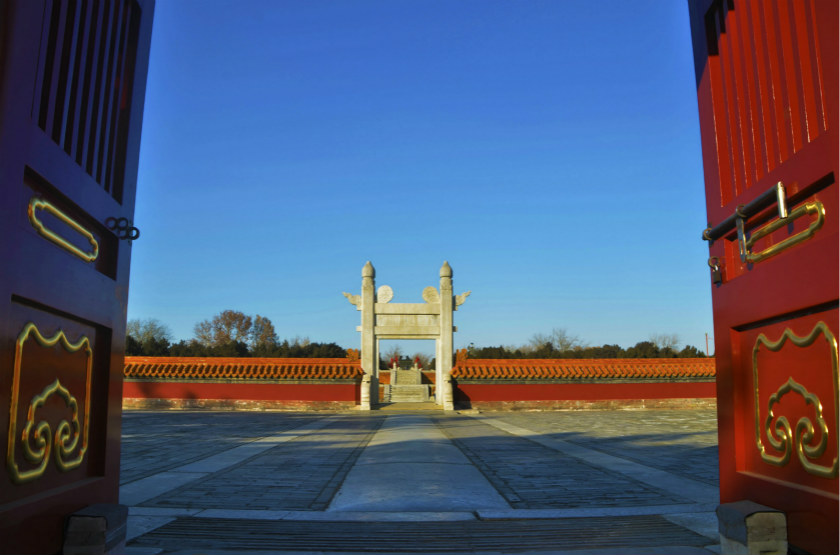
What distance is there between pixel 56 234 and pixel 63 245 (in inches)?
3.4

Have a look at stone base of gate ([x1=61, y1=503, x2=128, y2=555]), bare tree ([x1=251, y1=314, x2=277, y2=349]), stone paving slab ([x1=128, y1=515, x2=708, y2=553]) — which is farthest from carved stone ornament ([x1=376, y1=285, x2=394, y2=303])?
bare tree ([x1=251, y1=314, x2=277, y2=349])

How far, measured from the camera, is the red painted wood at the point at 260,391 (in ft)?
68.5

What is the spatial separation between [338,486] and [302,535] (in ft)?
6.63

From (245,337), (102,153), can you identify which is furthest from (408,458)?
(245,337)

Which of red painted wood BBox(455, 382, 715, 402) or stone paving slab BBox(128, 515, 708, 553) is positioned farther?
red painted wood BBox(455, 382, 715, 402)

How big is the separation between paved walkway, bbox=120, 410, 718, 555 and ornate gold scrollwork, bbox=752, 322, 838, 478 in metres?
1.06

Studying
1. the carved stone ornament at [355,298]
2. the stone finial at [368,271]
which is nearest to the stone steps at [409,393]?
the carved stone ornament at [355,298]

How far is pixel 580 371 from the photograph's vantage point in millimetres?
21891

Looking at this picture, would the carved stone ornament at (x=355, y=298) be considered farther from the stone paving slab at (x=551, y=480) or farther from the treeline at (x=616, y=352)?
the stone paving slab at (x=551, y=480)

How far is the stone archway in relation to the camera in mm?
21297

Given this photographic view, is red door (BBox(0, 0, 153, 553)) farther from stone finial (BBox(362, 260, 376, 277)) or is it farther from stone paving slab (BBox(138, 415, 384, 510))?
stone finial (BBox(362, 260, 376, 277))

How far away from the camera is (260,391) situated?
68.6ft

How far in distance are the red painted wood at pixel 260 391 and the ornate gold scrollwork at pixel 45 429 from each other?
1817 cm

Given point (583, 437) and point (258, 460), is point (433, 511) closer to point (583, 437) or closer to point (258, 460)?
point (258, 460)
